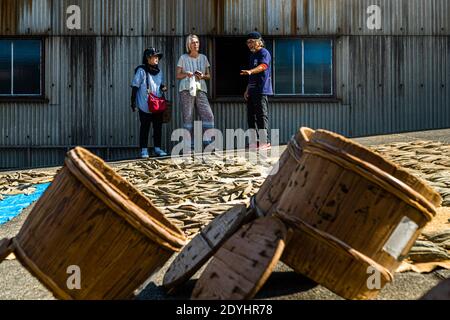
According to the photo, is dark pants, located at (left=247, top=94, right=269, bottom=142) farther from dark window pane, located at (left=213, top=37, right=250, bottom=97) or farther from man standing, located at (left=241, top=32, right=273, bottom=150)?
dark window pane, located at (left=213, top=37, right=250, bottom=97)

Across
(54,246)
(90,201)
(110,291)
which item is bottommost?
(110,291)

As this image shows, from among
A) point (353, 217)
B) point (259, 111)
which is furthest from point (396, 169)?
point (259, 111)

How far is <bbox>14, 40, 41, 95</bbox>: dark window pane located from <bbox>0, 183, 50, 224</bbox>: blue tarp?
5848mm

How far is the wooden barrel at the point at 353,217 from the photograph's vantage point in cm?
281

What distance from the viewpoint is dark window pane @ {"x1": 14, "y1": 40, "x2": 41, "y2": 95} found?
12.7 metres

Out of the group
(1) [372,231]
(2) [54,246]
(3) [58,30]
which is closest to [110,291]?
(2) [54,246]

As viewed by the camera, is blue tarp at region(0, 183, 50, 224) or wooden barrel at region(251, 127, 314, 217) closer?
wooden barrel at region(251, 127, 314, 217)

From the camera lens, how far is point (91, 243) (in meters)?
2.75

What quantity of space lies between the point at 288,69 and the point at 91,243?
10734mm

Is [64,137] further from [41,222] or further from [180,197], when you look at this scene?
[41,222]

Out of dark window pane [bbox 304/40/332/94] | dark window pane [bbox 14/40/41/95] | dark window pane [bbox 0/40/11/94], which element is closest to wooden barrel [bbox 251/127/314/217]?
dark window pane [bbox 304/40/332/94]

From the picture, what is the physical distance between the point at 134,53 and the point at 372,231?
10576 mm

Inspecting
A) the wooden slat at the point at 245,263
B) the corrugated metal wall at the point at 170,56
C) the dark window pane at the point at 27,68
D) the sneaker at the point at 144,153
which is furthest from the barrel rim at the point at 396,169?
the dark window pane at the point at 27,68

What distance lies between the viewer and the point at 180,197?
6.51m
